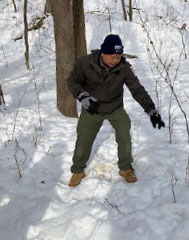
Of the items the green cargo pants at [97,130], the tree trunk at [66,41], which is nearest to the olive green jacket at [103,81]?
the green cargo pants at [97,130]

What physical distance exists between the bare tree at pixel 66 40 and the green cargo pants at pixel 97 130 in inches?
81.2

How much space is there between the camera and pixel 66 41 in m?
4.86

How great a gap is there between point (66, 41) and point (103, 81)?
2.25 meters

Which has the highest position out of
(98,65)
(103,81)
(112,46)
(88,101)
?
(112,46)

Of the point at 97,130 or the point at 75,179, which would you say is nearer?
the point at 97,130

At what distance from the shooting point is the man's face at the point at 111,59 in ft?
8.99

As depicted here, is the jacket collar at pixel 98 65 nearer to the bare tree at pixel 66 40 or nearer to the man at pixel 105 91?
the man at pixel 105 91

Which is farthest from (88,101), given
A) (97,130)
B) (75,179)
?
(75,179)

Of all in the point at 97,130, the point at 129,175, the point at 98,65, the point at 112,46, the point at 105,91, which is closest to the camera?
the point at 112,46

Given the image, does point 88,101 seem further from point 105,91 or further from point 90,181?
point 90,181

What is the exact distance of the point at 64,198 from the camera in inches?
127

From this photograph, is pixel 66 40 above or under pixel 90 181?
above

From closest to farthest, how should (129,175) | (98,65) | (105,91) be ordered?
(98,65) → (105,91) → (129,175)

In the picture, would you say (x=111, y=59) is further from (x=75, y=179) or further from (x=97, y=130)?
(x=75, y=179)
